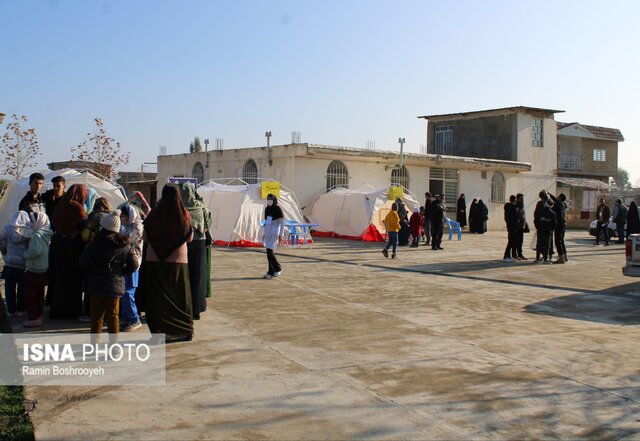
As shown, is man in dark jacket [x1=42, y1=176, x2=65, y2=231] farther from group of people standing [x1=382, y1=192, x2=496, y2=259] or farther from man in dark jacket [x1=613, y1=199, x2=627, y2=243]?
man in dark jacket [x1=613, y1=199, x2=627, y2=243]

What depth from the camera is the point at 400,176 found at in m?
29.2

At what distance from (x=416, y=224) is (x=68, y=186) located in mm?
10927

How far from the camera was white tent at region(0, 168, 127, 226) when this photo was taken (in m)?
17.7

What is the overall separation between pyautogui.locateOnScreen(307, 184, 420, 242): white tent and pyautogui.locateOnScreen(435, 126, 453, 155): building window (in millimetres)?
13720

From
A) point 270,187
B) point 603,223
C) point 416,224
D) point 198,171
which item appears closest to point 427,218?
point 416,224

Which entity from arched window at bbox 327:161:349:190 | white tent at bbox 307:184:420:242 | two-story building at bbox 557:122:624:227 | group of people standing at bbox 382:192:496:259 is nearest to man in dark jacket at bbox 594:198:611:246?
group of people standing at bbox 382:192:496:259

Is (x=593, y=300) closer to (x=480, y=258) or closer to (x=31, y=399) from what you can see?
(x=480, y=258)

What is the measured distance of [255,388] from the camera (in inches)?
213

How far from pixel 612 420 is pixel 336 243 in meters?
17.1

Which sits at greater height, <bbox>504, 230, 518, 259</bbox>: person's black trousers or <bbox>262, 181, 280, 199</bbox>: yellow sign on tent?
<bbox>262, 181, 280, 199</bbox>: yellow sign on tent

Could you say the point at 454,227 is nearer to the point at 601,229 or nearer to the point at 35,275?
the point at 601,229

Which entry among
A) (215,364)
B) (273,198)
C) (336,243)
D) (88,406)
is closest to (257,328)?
(215,364)

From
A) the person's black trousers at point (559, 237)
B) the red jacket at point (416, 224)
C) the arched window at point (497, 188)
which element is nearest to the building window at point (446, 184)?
the arched window at point (497, 188)

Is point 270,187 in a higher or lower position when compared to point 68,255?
higher
